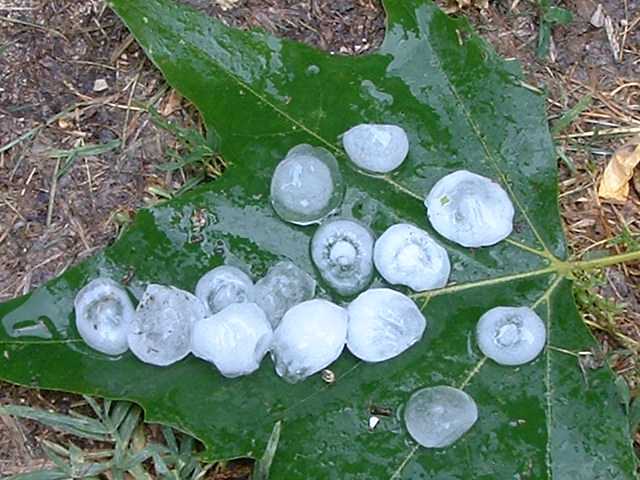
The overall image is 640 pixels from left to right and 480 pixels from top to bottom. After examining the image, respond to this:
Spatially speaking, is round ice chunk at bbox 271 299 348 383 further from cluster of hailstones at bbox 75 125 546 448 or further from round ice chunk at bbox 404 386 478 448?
round ice chunk at bbox 404 386 478 448

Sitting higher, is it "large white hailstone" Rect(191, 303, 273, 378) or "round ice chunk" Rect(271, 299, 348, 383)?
"large white hailstone" Rect(191, 303, 273, 378)

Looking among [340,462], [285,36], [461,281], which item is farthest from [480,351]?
[285,36]

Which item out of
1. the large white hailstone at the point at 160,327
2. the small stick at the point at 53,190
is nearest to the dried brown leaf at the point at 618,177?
the large white hailstone at the point at 160,327

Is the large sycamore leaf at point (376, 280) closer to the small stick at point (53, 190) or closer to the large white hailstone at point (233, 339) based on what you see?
the large white hailstone at point (233, 339)

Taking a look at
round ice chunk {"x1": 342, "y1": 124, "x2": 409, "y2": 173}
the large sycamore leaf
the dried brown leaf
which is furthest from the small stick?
the dried brown leaf

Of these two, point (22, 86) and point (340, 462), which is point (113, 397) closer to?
point (340, 462)

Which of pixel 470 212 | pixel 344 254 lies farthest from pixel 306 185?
pixel 470 212
